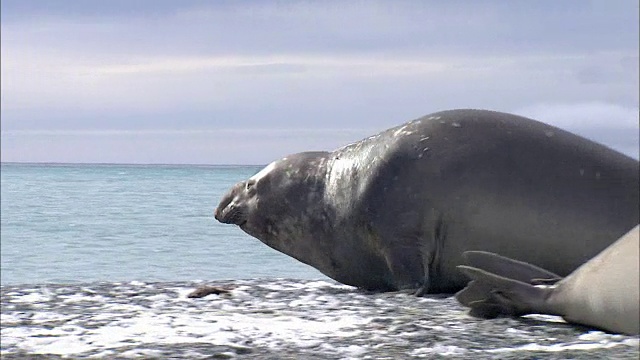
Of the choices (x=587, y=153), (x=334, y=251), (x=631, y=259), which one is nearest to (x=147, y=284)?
(x=334, y=251)

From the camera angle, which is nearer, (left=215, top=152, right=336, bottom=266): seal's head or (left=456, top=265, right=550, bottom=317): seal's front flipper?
(left=456, top=265, right=550, bottom=317): seal's front flipper

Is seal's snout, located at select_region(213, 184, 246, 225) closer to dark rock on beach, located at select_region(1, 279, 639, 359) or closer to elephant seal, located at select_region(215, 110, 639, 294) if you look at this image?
elephant seal, located at select_region(215, 110, 639, 294)

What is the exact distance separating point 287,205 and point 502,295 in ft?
7.67

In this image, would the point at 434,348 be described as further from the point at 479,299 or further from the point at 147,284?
the point at 147,284

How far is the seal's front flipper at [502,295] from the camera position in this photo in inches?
188

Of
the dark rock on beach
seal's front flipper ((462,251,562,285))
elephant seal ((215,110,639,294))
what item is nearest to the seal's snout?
elephant seal ((215,110,639,294))

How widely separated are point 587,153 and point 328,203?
1574mm

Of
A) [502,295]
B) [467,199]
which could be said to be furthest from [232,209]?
[502,295]

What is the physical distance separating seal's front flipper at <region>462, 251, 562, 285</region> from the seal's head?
1.67 m

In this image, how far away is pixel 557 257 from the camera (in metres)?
6.04

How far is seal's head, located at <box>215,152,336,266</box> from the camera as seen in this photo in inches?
266

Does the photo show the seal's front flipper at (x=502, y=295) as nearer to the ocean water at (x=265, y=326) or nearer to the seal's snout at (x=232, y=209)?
the ocean water at (x=265, y=326)

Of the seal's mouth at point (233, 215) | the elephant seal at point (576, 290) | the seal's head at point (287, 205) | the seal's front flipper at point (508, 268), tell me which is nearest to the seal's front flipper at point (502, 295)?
the elephant seal at point (576, 290)

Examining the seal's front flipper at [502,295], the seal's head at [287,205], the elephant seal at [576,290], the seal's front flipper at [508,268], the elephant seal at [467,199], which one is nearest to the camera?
the elephant seal at [576,290]
